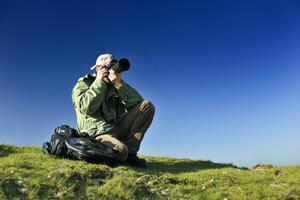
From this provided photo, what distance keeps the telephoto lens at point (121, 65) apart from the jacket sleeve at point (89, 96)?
509mm

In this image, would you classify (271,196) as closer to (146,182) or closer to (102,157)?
(146,182)

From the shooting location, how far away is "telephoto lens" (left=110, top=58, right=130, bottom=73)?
11891 mm

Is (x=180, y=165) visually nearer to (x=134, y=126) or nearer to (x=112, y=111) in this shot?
(x=134, y=126)

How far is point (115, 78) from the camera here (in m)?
12.4

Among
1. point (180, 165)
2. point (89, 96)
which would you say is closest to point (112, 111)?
point (89, 96)

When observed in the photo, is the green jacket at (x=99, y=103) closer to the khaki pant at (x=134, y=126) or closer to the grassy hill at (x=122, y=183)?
the khaki pant at (x=134, y=126)

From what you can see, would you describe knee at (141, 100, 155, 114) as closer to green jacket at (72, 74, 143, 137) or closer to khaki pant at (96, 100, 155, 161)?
khaki pant at (96, 100, 155, 161)

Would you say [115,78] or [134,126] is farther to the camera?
[134,126]

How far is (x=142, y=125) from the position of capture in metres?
12.8

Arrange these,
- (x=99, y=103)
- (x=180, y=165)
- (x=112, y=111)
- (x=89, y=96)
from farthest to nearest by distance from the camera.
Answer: (x=180, y=165)
(x=112, y=111)
(x=99, y=103)
(x=89, y=96)

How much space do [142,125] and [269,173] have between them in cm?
366

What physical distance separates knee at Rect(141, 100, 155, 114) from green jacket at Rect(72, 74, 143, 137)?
0.27m

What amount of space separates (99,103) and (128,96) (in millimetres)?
Result: 1206

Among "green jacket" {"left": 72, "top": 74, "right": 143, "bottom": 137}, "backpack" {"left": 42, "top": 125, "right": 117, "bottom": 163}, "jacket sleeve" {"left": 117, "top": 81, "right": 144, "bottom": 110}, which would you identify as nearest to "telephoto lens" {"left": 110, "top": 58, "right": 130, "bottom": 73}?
"green jacket" {"left": 72, "top": 74, "right": 143, "bottom": 137}
